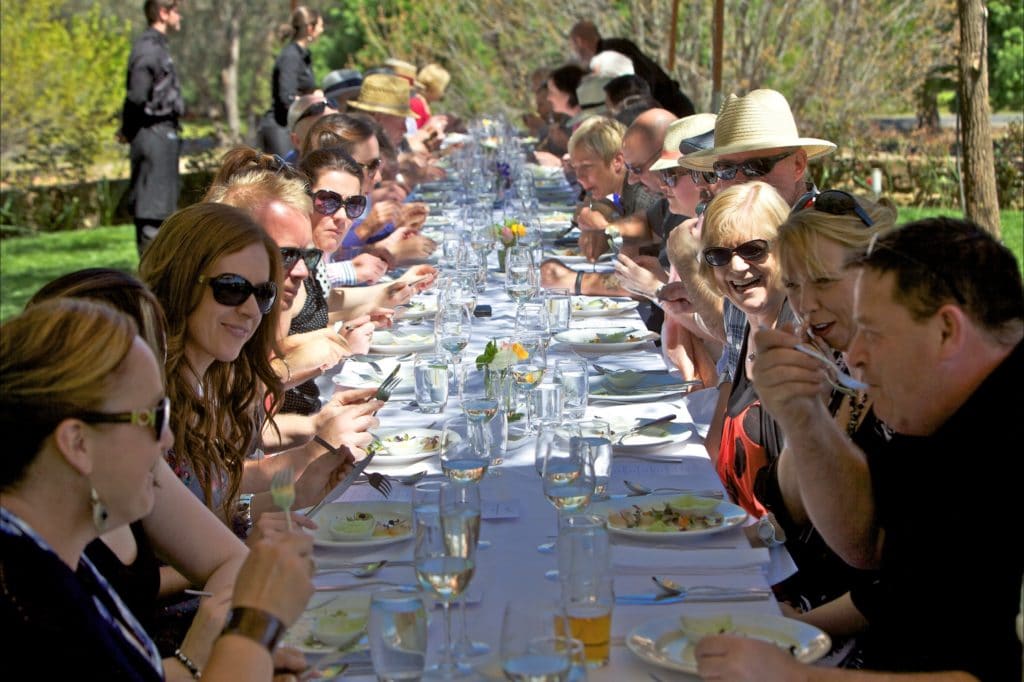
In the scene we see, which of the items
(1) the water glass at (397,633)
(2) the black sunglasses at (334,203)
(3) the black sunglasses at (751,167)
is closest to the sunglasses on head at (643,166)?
(3) the black sunglasses at (751,167)

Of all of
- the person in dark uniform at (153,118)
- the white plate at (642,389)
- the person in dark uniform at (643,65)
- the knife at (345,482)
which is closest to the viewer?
the knife at (345,482)

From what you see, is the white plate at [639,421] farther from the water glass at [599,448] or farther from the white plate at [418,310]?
the white plate at [418,310]

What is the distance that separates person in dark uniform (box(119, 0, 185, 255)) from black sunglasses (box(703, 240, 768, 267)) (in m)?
6.49

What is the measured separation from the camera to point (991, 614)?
1.77 m

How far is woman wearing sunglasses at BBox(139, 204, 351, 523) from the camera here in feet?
9.05

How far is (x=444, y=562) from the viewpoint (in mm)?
1834

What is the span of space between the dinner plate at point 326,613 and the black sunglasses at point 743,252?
172 cm

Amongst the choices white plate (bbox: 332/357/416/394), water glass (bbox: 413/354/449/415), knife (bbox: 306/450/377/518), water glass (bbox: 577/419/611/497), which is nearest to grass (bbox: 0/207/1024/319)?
white plate (bbox: 332/357/416/394)

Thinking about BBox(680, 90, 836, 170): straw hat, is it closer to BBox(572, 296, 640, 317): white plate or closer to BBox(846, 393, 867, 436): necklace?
BBox(572, 296, 640, 317): white plate

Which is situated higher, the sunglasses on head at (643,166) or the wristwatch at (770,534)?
the sunglasses on head at (643,166)

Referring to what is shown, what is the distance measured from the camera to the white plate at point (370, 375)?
12.1 ft

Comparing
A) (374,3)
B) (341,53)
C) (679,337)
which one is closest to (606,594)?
(679,337)

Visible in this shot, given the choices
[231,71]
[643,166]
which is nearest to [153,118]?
[643,166]

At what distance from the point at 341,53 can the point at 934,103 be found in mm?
20313
